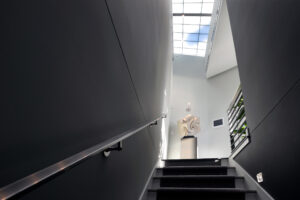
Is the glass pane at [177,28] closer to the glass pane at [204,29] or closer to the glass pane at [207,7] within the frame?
the glass pane at [204,29]

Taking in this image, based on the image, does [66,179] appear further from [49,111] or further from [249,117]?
[249,117]

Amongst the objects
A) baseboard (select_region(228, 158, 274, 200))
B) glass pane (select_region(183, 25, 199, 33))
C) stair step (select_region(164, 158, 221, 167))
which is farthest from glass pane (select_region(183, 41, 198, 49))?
baseboard (select_region(228, 158, 274, 200))

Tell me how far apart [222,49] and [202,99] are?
1.87 meters

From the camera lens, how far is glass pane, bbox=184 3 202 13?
790 centimetres

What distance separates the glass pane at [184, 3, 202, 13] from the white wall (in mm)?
1821

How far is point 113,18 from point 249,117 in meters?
2.25

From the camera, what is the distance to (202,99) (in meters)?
8.40

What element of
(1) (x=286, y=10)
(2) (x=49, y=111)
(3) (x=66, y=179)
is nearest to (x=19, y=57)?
(2) (x=49, y=111)

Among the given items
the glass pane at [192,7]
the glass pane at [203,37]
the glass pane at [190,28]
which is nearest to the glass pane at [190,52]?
the glass pane at [203,37]

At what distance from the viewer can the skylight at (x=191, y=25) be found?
7933 millimetres

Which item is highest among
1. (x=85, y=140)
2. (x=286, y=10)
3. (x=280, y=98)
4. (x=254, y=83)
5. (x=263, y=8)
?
(x=263, y=8)

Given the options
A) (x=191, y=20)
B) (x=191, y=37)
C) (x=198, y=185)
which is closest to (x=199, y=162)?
(x=198, y=185)

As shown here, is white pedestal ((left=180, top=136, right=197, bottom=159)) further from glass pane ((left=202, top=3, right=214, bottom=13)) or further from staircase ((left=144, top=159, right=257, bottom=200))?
glass pane ((left=202, top=3, right=214, bottom=13))

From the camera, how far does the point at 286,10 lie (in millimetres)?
1883
